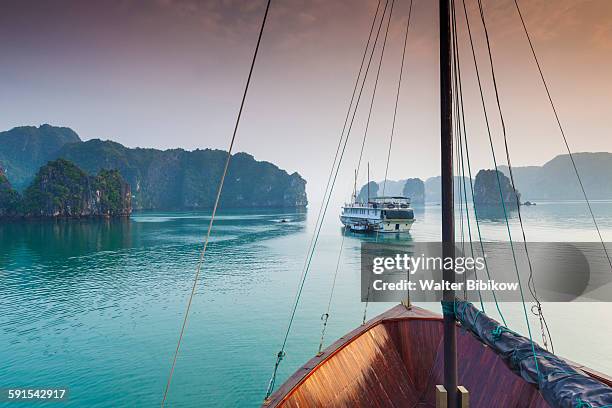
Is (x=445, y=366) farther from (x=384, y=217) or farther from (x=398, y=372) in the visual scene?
(x=384, y=217)

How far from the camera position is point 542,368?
10.6 ft

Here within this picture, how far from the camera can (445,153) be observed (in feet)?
11.4

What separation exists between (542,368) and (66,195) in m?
104

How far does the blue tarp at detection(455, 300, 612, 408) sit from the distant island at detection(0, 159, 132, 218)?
331ft

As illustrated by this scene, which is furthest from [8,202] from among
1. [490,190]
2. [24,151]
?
[490,190]

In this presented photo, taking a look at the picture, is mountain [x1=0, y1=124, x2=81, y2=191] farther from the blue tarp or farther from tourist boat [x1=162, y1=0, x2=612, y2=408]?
the blue tarp

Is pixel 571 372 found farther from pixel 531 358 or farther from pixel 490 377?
pixel 490 377

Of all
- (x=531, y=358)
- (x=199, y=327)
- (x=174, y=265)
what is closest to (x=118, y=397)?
(x=199, y=327)

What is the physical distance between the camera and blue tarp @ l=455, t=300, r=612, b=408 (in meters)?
2.66

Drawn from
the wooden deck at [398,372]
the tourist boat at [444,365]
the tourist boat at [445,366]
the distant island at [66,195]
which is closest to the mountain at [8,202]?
the distant island at [66,195]

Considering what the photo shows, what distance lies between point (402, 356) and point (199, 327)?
9.68 m

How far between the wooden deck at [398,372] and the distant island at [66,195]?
99.1 m

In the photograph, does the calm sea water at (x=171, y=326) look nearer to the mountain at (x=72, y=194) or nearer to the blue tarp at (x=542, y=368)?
the blue tarp at (x=542, y=368)

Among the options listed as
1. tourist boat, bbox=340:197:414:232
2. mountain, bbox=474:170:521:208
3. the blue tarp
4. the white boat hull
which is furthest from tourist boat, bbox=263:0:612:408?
mountain, bbox=474:170:521:208
